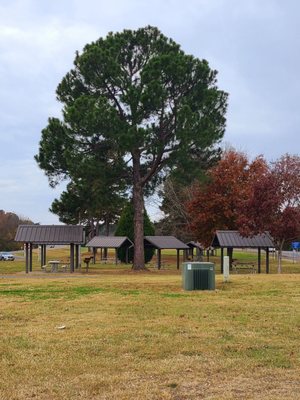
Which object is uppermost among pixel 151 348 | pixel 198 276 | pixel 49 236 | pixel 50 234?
pixel 50 234

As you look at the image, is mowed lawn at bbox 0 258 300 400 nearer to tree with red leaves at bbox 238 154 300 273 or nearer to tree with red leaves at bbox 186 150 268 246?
tree with red leaves at bbox 238 154 300 273

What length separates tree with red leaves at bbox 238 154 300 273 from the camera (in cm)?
3272

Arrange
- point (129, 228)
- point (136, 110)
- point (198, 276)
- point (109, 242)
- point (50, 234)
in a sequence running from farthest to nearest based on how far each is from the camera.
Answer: point (129, 228)
point (109, 242)
point (50, 234)
point (136, 110)
point (198, 276)

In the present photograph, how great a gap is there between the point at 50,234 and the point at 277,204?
14.6m

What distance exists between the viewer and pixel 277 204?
108 ft

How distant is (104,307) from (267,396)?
7740 mm

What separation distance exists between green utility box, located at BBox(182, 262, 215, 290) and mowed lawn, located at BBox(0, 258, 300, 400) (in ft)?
7.75

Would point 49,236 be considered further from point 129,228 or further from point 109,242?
point 129,228

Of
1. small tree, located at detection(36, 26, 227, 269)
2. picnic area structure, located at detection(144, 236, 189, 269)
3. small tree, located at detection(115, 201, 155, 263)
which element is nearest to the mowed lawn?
small tree, located at detection(36, 26, 227, 269)

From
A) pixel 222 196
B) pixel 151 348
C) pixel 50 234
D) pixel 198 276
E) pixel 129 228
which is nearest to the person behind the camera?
pixel 151 348

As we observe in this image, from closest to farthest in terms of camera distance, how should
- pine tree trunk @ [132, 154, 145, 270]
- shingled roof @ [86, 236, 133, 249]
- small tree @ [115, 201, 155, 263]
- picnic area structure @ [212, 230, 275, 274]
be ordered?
picnic area structure @ [212, 230, 275, 274] → pine tree trunk @ [132, 154, 145, 270] → shingled roof @ [86, 236, 133, 249] → small tree @ [115, 201, 155, 263]

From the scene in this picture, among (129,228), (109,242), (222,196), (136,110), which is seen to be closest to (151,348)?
(136,110)

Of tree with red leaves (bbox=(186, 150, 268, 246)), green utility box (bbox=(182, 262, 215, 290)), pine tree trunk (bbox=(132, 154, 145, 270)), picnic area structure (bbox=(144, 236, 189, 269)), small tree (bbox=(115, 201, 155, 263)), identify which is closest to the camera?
green utility box (bbox=(182, 262, 215, 290))

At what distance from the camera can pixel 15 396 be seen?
5.67 meters
